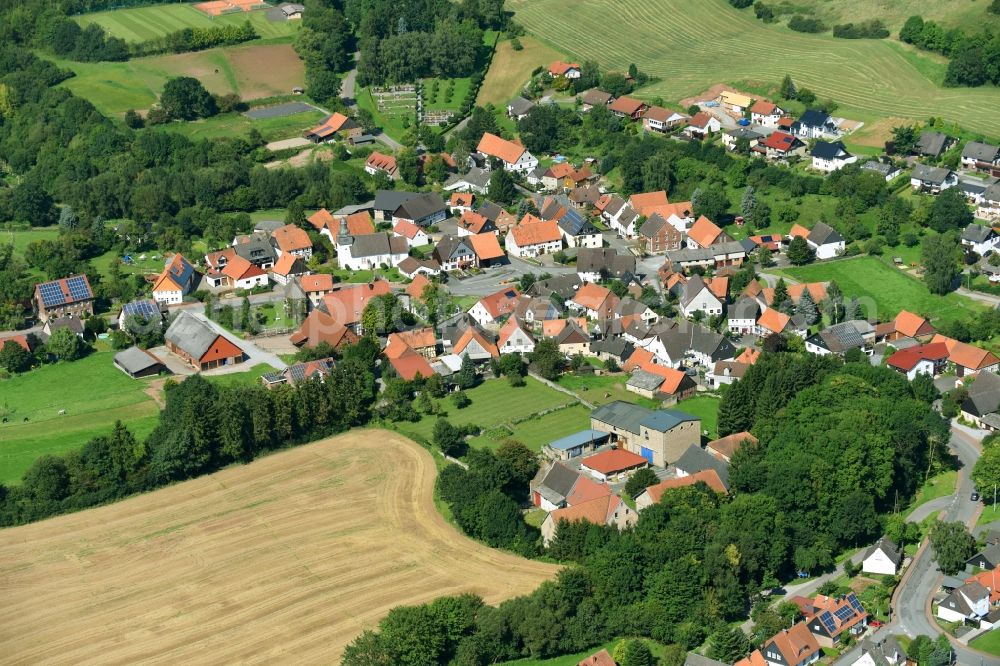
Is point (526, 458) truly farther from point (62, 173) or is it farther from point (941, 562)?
point (62, 173)

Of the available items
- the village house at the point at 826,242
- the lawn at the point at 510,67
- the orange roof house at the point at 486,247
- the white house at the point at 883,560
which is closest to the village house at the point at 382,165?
the lawn at the point at 510,67

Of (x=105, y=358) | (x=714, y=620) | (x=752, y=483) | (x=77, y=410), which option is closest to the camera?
(x=714, y=620)

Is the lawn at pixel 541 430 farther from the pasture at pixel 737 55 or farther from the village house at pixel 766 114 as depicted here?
the pasture at pixel 737 55

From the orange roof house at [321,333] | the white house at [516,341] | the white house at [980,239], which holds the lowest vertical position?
the orange roof house at [321,333]

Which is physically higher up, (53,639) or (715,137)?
(715,137)

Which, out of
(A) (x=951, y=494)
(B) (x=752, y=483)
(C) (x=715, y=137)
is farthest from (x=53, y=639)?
(C) (x=715, y=137)

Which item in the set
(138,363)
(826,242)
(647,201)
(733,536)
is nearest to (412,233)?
(647,201)

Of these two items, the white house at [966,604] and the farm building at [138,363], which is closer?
the white house at [966,604]
